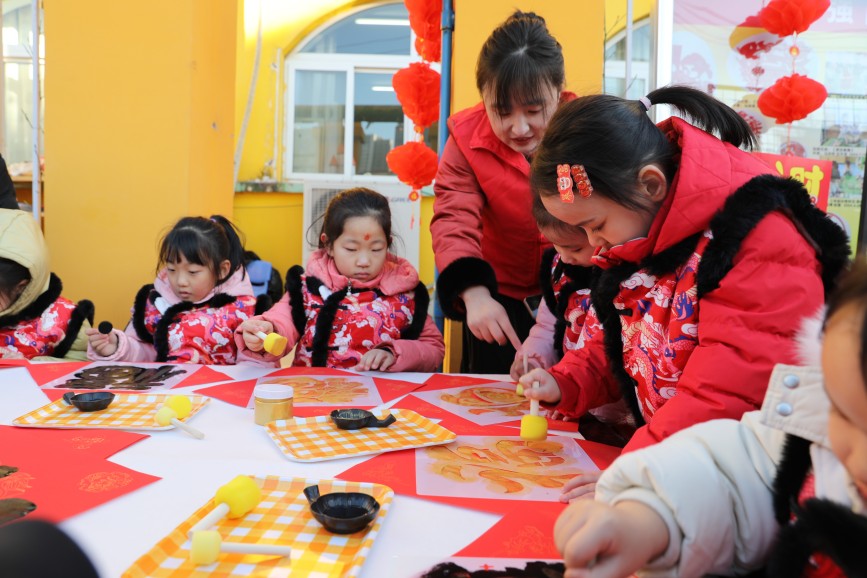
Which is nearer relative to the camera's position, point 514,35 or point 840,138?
point 514,35

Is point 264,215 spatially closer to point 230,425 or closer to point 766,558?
point 230,425

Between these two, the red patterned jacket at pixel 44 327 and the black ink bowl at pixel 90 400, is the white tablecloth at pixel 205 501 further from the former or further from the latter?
the red patterned jacket at pixel 44 327

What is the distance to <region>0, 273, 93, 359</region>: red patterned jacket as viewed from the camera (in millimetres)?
1962

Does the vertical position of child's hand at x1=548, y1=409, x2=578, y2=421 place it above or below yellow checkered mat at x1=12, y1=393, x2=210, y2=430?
below

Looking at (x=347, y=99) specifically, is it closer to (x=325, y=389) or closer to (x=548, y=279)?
(x=548, y=279)

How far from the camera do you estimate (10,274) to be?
1966 mm

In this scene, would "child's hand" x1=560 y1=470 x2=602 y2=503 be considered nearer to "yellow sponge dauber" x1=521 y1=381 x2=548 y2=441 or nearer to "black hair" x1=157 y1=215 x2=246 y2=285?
"yellow sponge dauber" x1=521 y1=381 x2=548 y2=441

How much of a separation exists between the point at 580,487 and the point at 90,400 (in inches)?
33.2

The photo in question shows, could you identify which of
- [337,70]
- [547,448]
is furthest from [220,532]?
[337,70]

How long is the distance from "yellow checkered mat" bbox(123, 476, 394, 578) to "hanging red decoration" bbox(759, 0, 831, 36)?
292cm

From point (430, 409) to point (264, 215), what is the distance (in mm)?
4323

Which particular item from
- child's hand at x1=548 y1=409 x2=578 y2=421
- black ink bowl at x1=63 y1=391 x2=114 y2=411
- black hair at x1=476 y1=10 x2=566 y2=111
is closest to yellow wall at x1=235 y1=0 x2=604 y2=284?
black hair at x1=476 y1=10 x2=566 y2=111

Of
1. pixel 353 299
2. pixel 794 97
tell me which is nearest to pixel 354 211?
pixel 353 299

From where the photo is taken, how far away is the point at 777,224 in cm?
94
